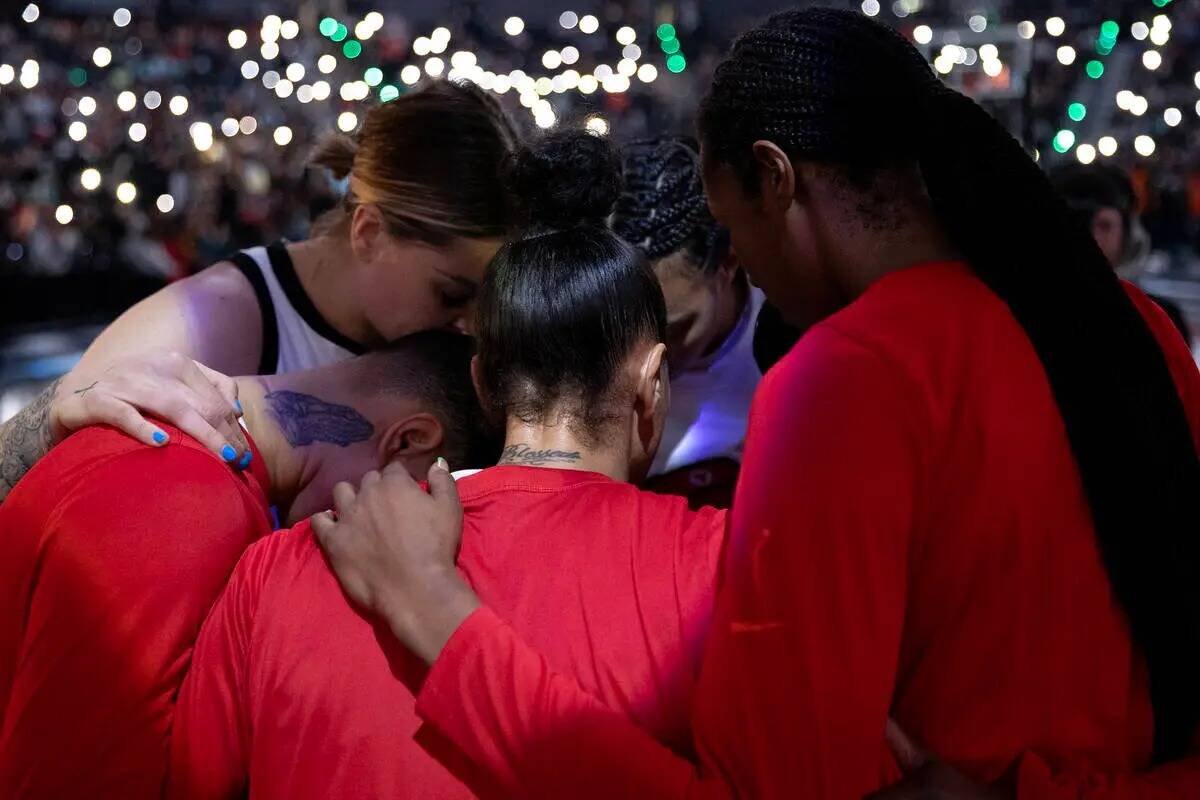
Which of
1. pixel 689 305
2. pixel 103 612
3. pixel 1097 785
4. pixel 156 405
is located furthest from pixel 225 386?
pixel 1097 785

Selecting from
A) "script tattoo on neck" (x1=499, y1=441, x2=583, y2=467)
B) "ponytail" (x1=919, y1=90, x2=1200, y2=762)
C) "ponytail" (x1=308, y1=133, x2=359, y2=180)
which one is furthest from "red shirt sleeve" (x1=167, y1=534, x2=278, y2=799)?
"ponytail" (x1=308, y1=133, x2=359, y2=180)

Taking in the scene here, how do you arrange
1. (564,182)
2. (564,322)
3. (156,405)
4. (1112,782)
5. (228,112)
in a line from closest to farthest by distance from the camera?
(1112,782), (564,322), (156,405), (564,182), (228,112)

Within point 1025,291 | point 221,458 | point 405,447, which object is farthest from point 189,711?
point 1025,291

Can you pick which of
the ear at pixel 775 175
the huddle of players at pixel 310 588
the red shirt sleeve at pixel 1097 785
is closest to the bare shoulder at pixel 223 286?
the huddle of players at pixel 310 588

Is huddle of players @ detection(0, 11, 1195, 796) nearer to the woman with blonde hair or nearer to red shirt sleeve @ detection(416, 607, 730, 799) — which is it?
red shirt sleeve @ detection(416, 607, 730, 799)

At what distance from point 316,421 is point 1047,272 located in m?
1.14

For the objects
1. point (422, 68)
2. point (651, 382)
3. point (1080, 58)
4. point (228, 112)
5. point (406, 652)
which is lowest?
point (422, 68)

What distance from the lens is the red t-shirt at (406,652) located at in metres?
1.37

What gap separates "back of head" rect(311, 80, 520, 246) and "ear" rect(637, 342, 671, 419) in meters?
0.80

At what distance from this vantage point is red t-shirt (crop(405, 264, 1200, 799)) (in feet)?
3.90

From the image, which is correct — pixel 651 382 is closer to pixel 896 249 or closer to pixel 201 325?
pixel 896 249

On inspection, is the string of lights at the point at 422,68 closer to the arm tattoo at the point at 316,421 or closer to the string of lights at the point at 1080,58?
the string of lights at the point at 1080,58

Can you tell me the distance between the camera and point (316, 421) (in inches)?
78.1

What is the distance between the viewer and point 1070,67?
14219 mm
